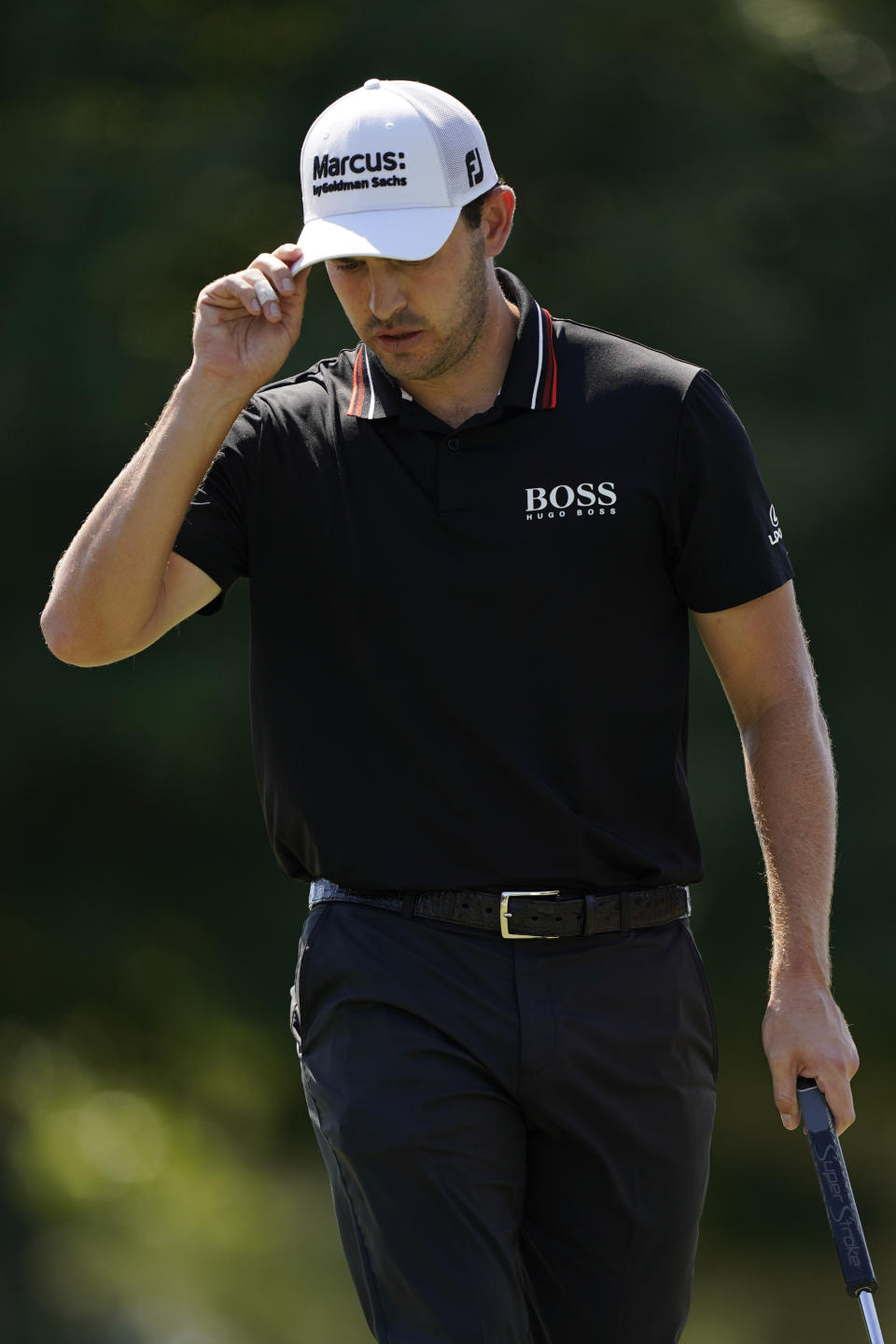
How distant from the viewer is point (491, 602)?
6.51 feet

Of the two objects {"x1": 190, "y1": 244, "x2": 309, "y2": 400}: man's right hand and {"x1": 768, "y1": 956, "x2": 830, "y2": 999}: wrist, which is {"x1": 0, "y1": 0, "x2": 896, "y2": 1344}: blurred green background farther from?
{"x1": 190, "y1": 244, "x2": 309, "y2": 400}: man's right hand

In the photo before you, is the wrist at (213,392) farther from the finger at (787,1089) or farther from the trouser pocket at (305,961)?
Result: the finger at (787,1089)

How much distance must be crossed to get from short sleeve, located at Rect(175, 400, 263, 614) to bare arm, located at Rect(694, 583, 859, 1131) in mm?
547

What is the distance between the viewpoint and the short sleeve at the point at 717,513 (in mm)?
2018

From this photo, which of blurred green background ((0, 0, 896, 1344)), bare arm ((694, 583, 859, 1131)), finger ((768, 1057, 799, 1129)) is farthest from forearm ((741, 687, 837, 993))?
blurred green background ((0, 0, 896, 1344))

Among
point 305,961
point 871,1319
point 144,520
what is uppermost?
point 144,520

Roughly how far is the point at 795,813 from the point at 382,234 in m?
0.80

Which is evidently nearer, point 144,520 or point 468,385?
point 144,520

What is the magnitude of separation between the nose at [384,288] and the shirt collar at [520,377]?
0.12 m

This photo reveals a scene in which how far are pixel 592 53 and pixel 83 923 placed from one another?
2332mm

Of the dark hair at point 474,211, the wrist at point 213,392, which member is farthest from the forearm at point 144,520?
the dark hair at point 474,211

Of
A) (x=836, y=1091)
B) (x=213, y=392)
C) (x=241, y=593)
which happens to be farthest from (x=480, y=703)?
(x=241, y=593)

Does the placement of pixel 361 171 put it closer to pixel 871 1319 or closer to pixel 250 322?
pixel 250 322

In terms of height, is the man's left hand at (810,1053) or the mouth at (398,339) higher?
the mouth at (398,339)
